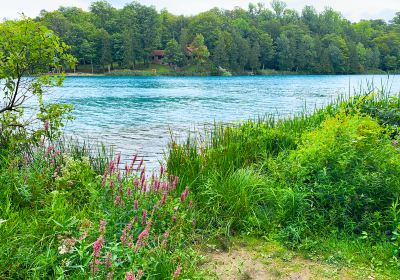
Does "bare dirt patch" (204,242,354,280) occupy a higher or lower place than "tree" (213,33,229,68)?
lower

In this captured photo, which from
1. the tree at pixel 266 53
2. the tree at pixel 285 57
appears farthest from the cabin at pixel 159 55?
the tree at pixel 285 57

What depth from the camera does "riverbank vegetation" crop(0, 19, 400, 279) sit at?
3607 mm

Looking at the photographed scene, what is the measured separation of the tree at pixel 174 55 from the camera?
109m

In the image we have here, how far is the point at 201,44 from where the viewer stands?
373 feet

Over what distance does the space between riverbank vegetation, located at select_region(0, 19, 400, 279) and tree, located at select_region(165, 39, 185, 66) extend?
344 feet

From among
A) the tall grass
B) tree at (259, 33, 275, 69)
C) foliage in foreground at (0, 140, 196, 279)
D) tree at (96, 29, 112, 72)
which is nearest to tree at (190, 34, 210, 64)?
tree at (259, 33, 275, 69)

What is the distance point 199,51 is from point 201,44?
3.43m

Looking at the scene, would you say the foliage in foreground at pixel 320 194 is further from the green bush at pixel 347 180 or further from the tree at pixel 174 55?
the tree at pixel 174 55

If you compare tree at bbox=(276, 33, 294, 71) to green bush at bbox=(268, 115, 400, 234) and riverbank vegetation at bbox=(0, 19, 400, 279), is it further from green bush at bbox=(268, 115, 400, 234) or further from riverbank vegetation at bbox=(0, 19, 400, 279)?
green bush at bbox=(268, 115, 400, 234)

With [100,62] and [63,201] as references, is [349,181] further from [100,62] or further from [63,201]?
[100,62]

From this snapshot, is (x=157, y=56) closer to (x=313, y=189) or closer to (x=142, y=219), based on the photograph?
(x=313, y=189)

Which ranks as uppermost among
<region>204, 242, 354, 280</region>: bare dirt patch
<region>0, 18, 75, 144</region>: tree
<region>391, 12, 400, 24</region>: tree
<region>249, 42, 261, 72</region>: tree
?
<region>391, 12, 400, 24</region>: tree

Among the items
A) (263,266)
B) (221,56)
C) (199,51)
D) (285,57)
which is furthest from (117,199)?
(285,57)

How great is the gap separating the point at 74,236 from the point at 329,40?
14183 cm
